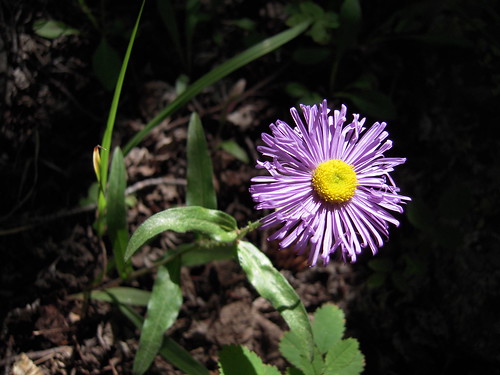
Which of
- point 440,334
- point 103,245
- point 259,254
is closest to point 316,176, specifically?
point 259,254

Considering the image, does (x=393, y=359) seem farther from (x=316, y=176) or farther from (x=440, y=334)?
(x=316, y=176)

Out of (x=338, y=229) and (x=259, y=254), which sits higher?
(x=338, y=229)

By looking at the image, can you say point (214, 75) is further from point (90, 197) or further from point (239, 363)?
point (239, 363)

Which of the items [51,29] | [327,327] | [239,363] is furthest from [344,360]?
[51,29]

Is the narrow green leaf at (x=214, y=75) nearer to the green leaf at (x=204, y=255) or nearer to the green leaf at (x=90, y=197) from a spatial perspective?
the green leaf at (x=90, y=197)

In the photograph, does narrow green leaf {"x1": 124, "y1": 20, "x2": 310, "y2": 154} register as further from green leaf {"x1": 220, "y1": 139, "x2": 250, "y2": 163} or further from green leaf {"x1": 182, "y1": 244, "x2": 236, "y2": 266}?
green leaf {"x1": 182, "y1": 244, "x2": 236, "y2": 266}

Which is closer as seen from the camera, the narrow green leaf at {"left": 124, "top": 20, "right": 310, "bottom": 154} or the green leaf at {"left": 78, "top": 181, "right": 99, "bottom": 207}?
the narrow green leaf at {"left": 124, "top": 20, "right": 310, "bottom": 154}

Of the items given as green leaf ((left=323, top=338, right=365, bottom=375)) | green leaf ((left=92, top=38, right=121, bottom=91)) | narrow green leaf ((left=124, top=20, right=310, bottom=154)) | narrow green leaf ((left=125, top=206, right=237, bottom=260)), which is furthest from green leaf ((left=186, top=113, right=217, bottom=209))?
green leaf ((left=323, top=338, right=365, bottom=375))
